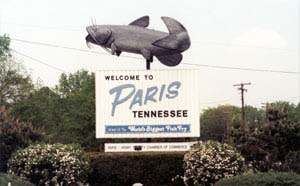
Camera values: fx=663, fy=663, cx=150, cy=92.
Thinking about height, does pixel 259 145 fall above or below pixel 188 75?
below

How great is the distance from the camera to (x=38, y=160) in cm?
2122

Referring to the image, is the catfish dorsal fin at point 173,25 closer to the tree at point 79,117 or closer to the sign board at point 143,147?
the sign board at point 143,147

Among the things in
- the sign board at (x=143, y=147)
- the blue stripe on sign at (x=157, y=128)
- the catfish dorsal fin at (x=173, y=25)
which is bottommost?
the sign board at (x=143, y=147)

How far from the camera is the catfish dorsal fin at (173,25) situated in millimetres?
24656

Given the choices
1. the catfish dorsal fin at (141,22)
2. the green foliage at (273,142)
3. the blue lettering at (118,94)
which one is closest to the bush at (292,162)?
the green foliage at (273,142)

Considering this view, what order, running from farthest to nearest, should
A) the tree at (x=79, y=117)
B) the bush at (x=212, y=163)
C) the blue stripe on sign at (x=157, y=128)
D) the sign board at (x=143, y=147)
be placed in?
the tree at (x=79, y=117) < the blue stripe on sign at (x=157, y=128) < the sign board at (x=143, y=147) < the bush at (x=212, y=163)

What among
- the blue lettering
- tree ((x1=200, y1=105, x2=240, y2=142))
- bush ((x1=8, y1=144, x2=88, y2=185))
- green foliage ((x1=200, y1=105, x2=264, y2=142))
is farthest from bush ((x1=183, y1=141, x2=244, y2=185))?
tree ((x1=200, y1=105, x2=240, y2=142))

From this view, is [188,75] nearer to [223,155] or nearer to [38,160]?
[223,155]

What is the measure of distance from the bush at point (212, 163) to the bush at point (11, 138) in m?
5.83

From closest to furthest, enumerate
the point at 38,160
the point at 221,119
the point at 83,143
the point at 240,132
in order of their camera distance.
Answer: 1. the point at 38,160
2. the point at 240,132
3. the point at 83,143
4. the point at 221,119

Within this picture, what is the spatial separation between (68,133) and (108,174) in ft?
102

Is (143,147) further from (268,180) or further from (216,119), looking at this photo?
(216,119)

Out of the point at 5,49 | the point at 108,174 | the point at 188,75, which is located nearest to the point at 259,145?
the point at 188,75

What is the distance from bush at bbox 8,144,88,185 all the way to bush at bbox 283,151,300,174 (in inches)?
267
